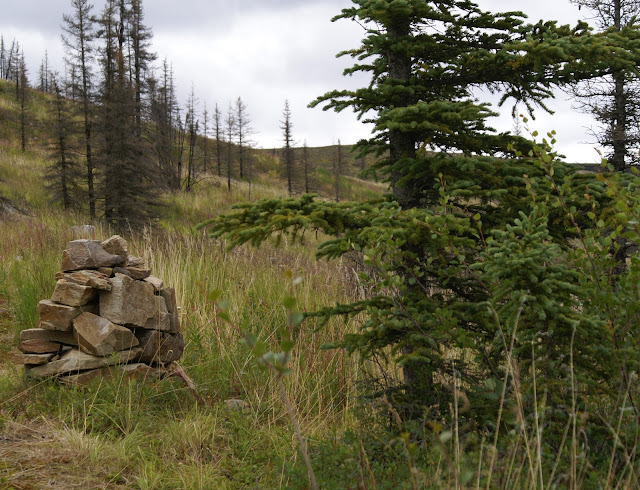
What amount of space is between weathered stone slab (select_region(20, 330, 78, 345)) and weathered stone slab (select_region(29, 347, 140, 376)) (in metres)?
0.13

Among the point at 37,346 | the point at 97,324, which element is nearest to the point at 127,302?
the point at 97,324

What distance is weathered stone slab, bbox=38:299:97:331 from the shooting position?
378 cm

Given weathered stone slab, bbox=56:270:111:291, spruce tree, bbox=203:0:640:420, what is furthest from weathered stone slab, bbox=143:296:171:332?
spruce tree, bbox=203:0:640:420

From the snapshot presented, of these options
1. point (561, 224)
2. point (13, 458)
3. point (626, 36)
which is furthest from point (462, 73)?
point (13, 458)

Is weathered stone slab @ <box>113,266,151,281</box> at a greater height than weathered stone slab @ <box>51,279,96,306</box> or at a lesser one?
greater

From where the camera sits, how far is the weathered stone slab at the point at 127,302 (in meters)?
3.87

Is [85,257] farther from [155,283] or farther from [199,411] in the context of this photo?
[199,411]

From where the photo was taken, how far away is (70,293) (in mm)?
3803

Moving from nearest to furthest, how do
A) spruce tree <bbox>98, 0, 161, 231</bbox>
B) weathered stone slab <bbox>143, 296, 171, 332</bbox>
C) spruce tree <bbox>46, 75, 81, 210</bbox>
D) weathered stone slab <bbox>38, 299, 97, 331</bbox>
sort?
weathered stone slab <bbox>38, 299, 97, 331</bbox>
weathered stone slab <bbox>143, 296, 171, 332</bbox>
spruce tree <bbox>98, 0, 161, 231</bbox>
spruce tree <bbox>46, 75, 81, 210</bbox>

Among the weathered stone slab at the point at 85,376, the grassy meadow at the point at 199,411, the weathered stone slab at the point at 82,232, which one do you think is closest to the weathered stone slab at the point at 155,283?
the grassy meadow at the point at 199,411

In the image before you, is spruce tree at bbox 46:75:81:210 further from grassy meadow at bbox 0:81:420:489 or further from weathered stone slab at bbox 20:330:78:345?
weathered stone slab at bbox 20:330:78:345

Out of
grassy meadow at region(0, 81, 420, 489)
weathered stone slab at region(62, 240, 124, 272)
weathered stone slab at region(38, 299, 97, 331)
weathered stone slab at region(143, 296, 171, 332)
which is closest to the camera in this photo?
grassy meadow at region(0, 81, 420, 489)

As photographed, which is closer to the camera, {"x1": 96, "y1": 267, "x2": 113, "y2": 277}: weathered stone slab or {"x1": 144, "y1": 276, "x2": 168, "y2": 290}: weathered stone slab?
{"x1": 96, "y1": 267, "x2": 113, "y2": 277}: weathered stone slab

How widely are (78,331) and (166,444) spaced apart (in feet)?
4.19
